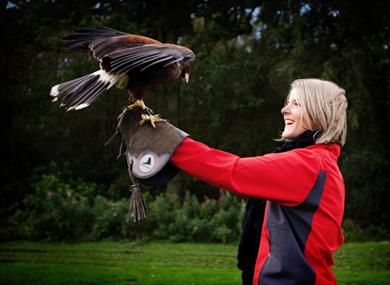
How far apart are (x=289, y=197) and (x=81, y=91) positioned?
2.90 feet

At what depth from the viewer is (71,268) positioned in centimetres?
828

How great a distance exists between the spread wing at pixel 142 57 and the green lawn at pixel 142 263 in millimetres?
5264

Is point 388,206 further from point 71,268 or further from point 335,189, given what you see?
point 335,189

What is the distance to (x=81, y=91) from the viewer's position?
2229 millimetres

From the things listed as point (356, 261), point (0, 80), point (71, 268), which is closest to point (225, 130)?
point (0, 80)

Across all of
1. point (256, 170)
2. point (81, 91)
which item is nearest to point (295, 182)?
point (256, 170)

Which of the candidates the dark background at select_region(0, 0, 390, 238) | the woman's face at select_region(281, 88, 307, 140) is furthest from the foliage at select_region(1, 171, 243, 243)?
the woman's face at select_region(281, 88, 307, 140)

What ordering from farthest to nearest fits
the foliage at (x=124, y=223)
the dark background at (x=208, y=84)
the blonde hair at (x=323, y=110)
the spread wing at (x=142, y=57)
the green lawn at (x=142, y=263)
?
1. the dark background at (x=208, y=84)
2. the foliage at (x=124, y=223)
3. the green lawn at (x=142, y=263)
4. the blonde hair at (x=323, y=110)
5. the spread wing at (x=142, y=57)

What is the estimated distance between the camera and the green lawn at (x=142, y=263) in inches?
291

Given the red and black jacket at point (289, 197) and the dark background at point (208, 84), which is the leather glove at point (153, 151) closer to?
the red and black jacket at point (289, 197)

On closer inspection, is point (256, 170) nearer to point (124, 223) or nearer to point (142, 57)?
point (142, 57)

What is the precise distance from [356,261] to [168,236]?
12.5ft

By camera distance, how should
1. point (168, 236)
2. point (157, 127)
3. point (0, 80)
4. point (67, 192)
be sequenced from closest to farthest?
point (157, 127), point (168, 236), point (67, 192), point (0, 80)

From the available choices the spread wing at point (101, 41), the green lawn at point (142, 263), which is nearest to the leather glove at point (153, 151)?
the spread wing at point (101, 41)
